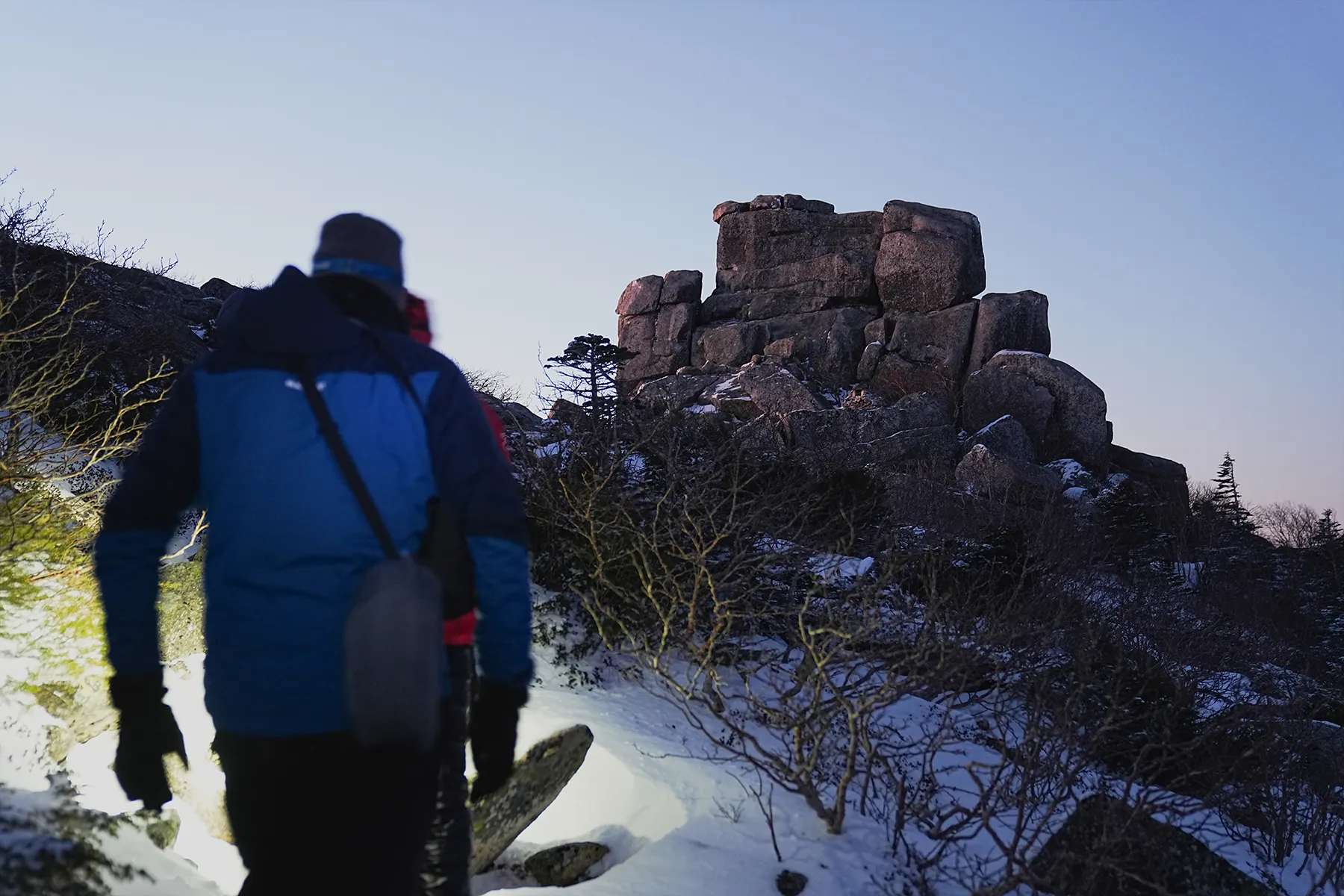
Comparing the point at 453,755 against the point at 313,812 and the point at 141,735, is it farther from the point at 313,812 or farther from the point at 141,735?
the point at 141,735

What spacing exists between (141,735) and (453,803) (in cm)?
60

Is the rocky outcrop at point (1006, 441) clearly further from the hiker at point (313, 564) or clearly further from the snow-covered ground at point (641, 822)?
the hiker at point (313, 564)

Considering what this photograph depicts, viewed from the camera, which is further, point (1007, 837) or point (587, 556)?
point (587, 556)

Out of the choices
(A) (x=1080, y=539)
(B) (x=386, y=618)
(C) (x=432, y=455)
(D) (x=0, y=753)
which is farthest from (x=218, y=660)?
(A) (x=1080, y=539)

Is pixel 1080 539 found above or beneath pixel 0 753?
above

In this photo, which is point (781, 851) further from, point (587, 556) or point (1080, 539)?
point (1080, 539)

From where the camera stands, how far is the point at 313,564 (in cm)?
153

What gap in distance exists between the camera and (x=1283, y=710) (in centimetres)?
1000

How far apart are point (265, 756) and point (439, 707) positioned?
0.29m

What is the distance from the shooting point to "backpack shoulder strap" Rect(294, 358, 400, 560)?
5.03 feet

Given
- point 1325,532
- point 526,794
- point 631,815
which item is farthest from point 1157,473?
point 526,794

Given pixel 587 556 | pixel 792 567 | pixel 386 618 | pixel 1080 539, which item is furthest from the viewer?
pixel 1080 539

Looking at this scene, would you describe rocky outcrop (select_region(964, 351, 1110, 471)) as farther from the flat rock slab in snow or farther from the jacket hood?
the jacket hood

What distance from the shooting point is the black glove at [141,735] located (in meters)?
1.67
